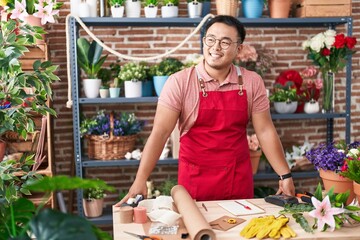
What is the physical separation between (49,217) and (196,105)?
2002mm

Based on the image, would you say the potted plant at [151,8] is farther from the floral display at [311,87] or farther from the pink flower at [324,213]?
the pink flower at [324,213]

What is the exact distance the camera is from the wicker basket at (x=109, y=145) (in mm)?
4070

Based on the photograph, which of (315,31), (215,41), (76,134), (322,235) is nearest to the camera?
(322,235)

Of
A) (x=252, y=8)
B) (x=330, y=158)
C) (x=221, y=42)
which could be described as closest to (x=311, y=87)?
(x=252, y=8)

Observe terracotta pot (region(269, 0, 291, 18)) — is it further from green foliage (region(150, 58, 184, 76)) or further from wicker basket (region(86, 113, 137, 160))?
wicker basket (region(86, 113, 137, 160))

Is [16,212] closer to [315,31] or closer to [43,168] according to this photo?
→ [43,168]

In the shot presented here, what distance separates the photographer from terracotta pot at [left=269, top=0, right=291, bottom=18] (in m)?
4.29

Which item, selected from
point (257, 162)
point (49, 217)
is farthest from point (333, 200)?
point (257, 162)

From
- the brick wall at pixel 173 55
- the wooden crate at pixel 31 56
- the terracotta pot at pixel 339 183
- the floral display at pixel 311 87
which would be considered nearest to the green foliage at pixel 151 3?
the brick wall at pixel 173 55

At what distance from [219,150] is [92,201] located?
168 centimetres

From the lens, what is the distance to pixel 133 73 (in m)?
4.09

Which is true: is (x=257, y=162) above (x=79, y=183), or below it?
below

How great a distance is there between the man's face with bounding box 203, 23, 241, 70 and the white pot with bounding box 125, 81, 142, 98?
1459 mm

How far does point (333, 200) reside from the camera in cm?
197
